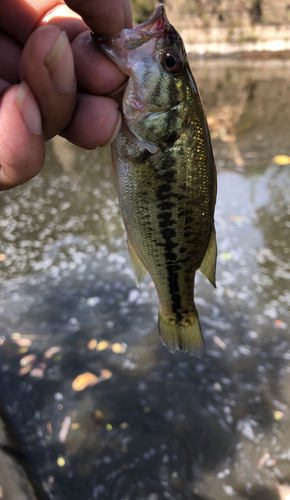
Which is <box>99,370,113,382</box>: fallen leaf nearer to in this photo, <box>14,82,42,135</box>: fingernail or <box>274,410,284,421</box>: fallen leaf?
<box>274,410,284,421</box>: fallen leaf

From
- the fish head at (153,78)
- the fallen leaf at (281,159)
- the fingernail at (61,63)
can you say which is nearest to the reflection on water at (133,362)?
the fallen leaf at (281,159)

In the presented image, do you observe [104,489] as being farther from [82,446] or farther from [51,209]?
[51,209]

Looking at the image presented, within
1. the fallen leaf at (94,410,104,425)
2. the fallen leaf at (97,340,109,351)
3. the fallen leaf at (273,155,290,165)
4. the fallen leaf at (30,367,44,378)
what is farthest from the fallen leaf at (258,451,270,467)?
the fallen leaf at (273,155,290,165)

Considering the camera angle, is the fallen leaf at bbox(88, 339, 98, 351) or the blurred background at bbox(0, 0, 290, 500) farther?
the fallen leaf at bbox(88, 339, 98, 351)

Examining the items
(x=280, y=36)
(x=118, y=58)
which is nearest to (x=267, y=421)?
(x=118, y=58)

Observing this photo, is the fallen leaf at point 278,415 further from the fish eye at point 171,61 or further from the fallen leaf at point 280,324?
the fish eye at point 171,61

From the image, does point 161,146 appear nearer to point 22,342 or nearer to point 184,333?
point 184,333
